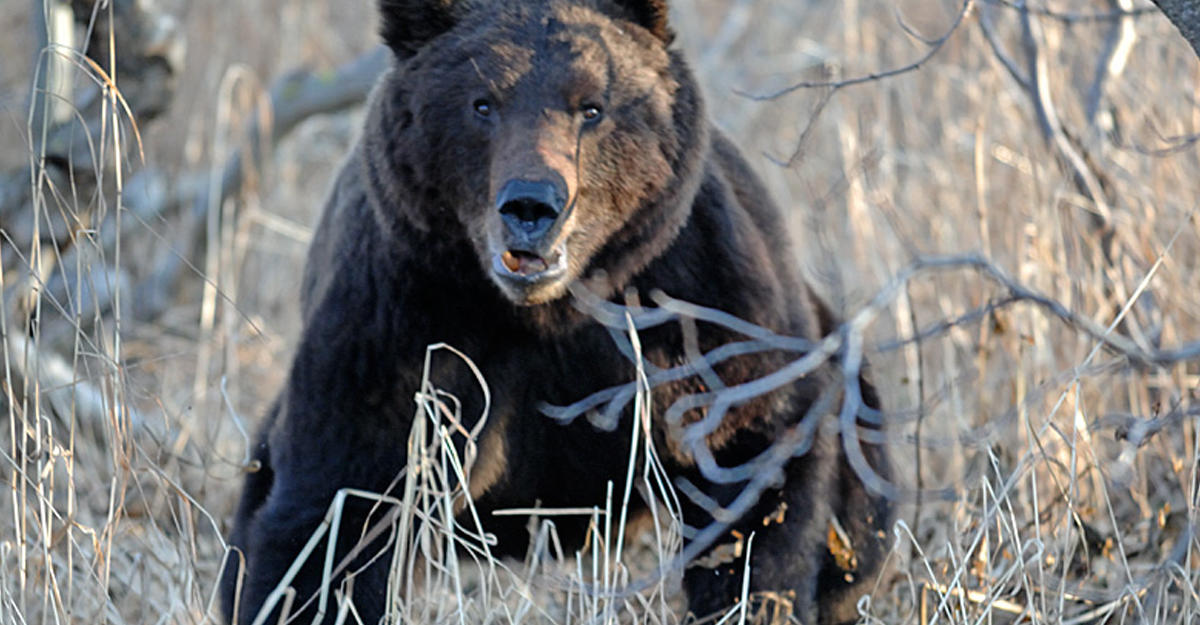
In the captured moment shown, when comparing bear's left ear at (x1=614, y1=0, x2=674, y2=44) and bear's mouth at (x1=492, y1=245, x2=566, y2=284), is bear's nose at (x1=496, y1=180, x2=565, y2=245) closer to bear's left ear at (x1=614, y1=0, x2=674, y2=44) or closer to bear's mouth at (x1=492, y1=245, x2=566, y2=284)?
bear's mouth at (x1=492, y1=245, x2=566, y2=284)

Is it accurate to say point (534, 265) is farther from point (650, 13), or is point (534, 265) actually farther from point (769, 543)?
point (769, 543)

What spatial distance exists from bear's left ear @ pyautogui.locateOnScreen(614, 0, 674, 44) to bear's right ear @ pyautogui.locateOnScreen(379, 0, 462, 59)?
454mm

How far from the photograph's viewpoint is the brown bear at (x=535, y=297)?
350 centimetres

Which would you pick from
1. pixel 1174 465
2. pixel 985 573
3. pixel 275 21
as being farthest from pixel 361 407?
pixel 275 21

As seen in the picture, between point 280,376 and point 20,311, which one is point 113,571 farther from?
point 280,376

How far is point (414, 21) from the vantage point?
3693 millimetres

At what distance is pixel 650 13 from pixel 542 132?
1.76 ft

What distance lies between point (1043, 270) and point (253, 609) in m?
2.99

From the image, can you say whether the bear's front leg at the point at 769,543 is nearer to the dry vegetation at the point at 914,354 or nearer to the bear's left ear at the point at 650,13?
the dry vegetation at the point at 914,354

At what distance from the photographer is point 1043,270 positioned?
501cm

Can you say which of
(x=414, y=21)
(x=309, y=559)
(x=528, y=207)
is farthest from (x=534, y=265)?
(x=309, y=559)

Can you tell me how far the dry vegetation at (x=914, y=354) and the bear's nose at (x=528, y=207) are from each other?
581mm

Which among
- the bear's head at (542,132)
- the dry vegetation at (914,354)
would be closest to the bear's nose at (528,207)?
the bear's head at (542,132)

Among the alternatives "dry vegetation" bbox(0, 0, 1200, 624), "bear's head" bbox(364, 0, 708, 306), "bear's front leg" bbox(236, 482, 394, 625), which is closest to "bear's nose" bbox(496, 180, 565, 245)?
"bear's head" bbox(364, 0, 708, 306)
